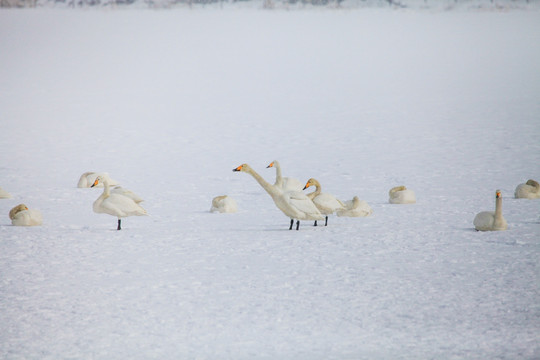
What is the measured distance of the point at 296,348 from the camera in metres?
5.11

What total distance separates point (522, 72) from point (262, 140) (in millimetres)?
11086

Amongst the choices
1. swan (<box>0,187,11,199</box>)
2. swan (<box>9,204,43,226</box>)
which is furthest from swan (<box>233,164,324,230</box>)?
swan (<box>0,187,11,199</box>)

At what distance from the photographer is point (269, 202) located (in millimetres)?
10008

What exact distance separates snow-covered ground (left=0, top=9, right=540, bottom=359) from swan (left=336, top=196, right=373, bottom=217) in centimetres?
13

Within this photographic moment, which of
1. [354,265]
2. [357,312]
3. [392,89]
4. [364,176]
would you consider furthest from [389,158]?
[392,89]

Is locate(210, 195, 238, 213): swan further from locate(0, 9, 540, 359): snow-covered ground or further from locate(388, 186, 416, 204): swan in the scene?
locate(388, 186, 416, 204): swan

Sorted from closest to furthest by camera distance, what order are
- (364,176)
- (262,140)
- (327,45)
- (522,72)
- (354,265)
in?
1. (354,265)
2. (364,176)
3. (262,140)
4. (522,72)
5. (327,45)

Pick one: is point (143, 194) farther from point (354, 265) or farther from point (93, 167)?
point (354, 265)

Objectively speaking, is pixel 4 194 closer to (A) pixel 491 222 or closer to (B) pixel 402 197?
(B) pixel 402 197

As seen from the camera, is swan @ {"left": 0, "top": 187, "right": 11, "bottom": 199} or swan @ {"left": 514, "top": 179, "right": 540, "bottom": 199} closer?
swan @ {"left": 514, "top": 179, "right": 540, "bottom": 199}

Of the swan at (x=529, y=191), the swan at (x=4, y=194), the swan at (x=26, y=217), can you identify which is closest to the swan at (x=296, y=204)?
the swan at (x=26, y=217)

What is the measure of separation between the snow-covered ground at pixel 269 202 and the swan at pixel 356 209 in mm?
131

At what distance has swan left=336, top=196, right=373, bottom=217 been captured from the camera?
28.9ft

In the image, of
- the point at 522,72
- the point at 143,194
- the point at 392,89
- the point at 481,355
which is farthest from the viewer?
the point at 522,72
